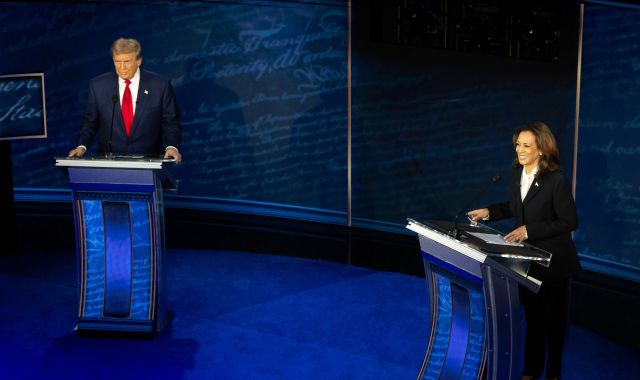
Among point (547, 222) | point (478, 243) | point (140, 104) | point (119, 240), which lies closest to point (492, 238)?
point (478, 243)

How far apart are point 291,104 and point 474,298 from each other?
3.39m

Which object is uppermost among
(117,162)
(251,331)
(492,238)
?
(117,162)

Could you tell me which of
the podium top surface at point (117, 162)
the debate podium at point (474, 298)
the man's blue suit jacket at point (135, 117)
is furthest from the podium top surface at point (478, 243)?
the man's blue suit jacket at point (135, 117)

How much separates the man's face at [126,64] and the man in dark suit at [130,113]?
0.01m

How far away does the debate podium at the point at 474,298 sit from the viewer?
3.10 m

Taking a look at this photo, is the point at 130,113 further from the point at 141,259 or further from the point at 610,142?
the point at 610,142

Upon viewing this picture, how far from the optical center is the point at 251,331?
4812mm

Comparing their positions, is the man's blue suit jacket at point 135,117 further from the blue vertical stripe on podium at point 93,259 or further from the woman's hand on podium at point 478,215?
the woman's hand on podium at point 478,215

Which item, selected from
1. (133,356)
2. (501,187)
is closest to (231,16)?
(501,187)

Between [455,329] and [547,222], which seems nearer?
[455,329]

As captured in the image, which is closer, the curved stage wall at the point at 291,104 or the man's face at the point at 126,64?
the man's face at the point at 126,64

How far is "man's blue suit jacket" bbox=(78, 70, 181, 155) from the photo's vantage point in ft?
15.3

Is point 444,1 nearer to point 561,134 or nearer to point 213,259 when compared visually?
point 561,134

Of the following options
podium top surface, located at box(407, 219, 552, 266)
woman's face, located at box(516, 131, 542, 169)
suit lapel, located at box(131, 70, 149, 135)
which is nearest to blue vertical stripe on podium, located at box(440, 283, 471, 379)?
podium top surface, located at box(407, 219, 552, 266)
